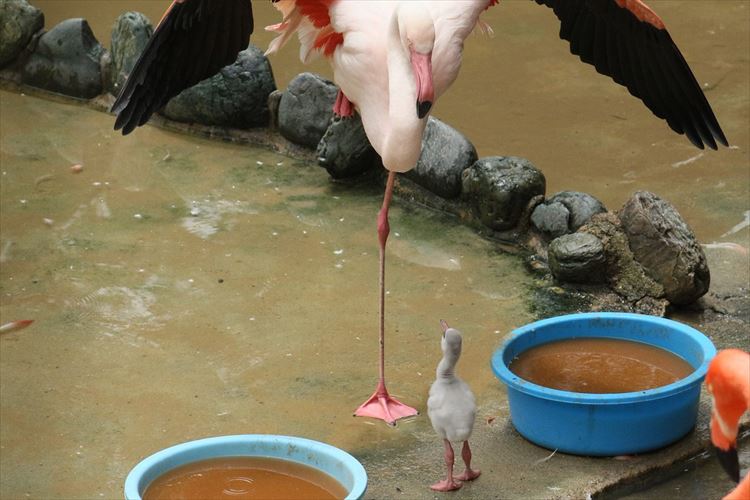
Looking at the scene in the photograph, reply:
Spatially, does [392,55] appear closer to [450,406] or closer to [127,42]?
[450,406]

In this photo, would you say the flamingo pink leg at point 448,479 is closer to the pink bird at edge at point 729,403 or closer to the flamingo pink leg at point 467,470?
the flamingo pink leg at point 467,470

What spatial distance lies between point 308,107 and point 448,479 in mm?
A: 2756

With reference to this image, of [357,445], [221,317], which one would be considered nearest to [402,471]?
[357,445]

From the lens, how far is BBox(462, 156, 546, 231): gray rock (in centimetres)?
533

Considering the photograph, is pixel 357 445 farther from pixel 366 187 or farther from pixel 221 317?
pixel 366 187

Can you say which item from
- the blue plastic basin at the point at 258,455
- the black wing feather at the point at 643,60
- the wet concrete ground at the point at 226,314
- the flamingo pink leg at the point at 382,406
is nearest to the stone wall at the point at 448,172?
the wet concrete ground at the point at 226,314

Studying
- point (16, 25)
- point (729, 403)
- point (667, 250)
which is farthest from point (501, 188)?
point (16, 25)

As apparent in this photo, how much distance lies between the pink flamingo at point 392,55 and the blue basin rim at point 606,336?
42 centimetres

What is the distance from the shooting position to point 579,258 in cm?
498

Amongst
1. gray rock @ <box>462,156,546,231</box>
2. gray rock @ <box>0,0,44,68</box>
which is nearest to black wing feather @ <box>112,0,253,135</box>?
gray rock @ <box>462,156,546,231</box>

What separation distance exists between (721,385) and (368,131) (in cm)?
195

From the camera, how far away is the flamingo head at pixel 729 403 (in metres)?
2.48

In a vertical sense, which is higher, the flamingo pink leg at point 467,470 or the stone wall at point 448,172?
the stone wall at point 448,172

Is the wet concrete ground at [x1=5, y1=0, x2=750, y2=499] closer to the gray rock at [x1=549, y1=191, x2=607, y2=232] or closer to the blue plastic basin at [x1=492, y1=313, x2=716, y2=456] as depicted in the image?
the blue plastic basin at [x1=492, y1=313, x2=716, y2=456]
